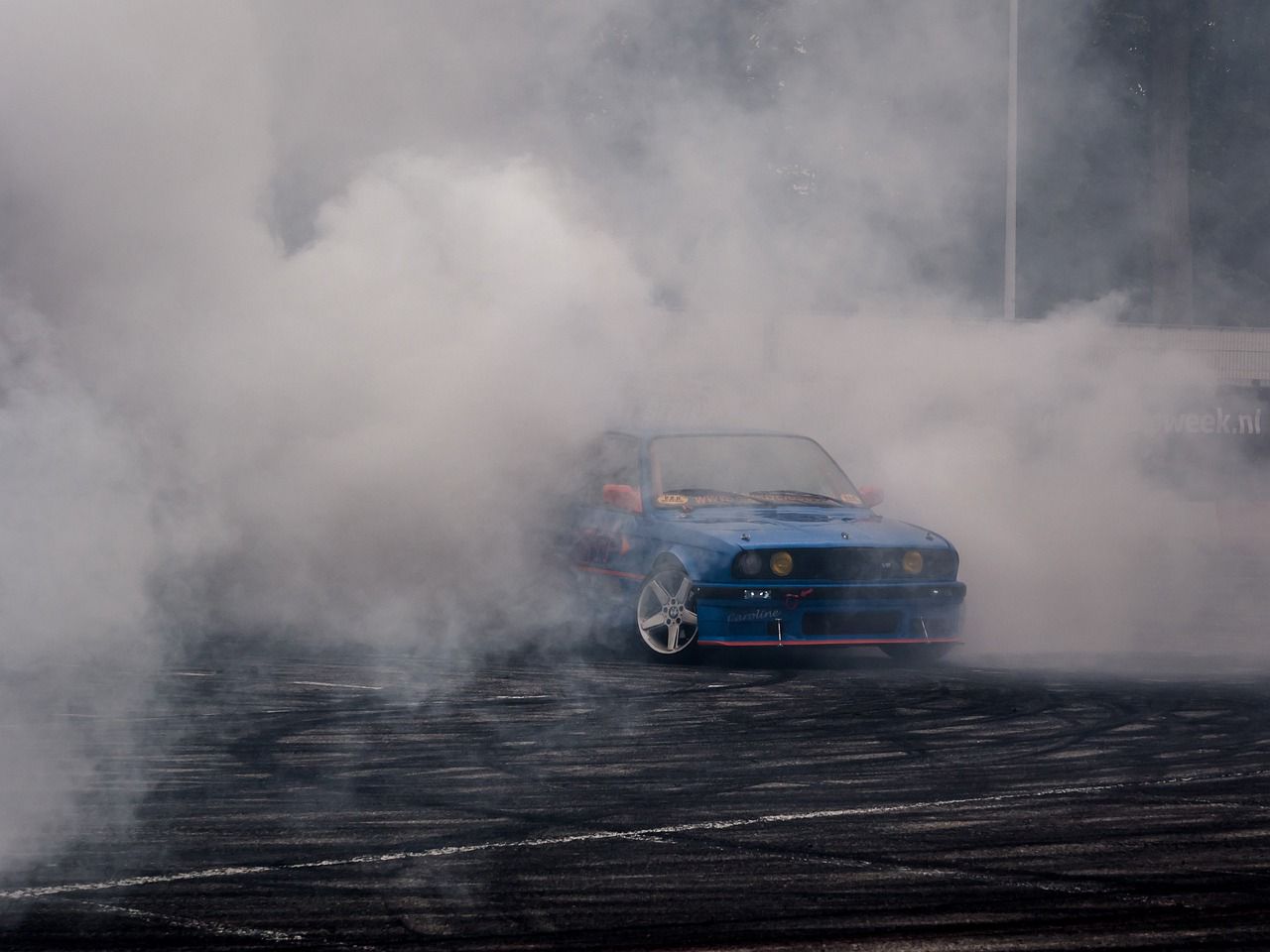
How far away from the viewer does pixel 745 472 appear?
908 centimetres

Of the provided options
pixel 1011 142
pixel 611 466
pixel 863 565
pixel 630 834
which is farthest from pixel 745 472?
pixel 1011 142

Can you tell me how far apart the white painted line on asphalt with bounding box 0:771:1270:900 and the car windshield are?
3570mm

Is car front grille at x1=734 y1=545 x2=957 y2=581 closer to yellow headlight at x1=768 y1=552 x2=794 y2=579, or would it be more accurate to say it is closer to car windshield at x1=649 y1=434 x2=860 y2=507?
yellow headlight at x1=768 y1=552 x2=794 y2=579

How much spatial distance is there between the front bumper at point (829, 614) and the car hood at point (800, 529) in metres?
0.20

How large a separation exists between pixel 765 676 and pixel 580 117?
3.80 m

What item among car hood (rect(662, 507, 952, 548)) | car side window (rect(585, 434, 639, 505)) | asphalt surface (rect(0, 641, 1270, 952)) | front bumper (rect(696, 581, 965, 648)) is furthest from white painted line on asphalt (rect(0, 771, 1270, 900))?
car side window (rect(585, 434, 639, 505))

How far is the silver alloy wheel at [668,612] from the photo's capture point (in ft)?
26.5

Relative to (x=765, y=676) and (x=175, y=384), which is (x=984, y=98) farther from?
(x=175, y=384)

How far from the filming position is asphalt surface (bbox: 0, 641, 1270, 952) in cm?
394

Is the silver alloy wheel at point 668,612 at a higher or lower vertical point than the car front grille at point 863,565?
lower

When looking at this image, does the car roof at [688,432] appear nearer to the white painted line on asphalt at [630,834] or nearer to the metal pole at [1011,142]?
the metal pole at [1011,142]

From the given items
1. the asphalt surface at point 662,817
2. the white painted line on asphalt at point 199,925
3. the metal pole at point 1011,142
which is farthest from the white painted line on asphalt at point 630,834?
the metal pole at point 1011,142

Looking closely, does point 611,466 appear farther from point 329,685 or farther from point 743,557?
point 329,685

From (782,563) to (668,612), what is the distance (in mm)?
576
